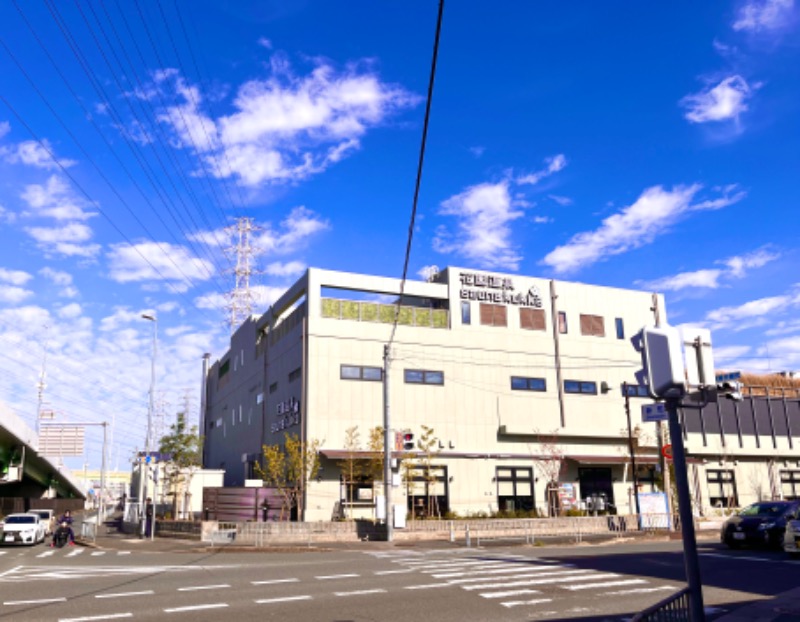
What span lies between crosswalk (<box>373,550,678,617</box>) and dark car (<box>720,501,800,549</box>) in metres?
7.30

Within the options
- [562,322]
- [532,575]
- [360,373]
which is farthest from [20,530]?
[562,322]

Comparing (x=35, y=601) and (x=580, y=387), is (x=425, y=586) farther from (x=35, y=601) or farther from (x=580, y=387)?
(x=580, y=387)

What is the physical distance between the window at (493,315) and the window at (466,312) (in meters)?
0.93

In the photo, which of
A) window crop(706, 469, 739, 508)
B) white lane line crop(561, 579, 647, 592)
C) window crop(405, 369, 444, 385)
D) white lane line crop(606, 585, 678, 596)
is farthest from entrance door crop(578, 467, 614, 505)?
white lane line crop(606, 585, 678, 596)

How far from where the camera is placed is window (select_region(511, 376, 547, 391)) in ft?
143

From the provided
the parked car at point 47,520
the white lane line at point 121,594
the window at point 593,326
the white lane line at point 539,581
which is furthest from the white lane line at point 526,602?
the parked car at point 47,520

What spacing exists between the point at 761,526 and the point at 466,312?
927 inches

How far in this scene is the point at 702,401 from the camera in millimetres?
5742

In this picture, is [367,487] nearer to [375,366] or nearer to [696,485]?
[375,366]

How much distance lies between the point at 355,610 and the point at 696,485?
1584 inches

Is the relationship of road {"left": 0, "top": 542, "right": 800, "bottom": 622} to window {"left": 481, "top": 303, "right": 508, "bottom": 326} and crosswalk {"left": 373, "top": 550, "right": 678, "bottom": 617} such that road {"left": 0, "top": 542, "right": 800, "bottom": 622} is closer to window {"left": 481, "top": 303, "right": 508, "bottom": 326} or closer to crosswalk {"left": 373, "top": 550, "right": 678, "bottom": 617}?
crosswalk {"left": 373, "top": 550, "right": 678, "bottom": 617}

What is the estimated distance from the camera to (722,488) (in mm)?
47562

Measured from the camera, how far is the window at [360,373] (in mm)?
39562

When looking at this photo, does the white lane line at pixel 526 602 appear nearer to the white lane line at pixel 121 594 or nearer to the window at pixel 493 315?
the white lane line at pixel 121 594
